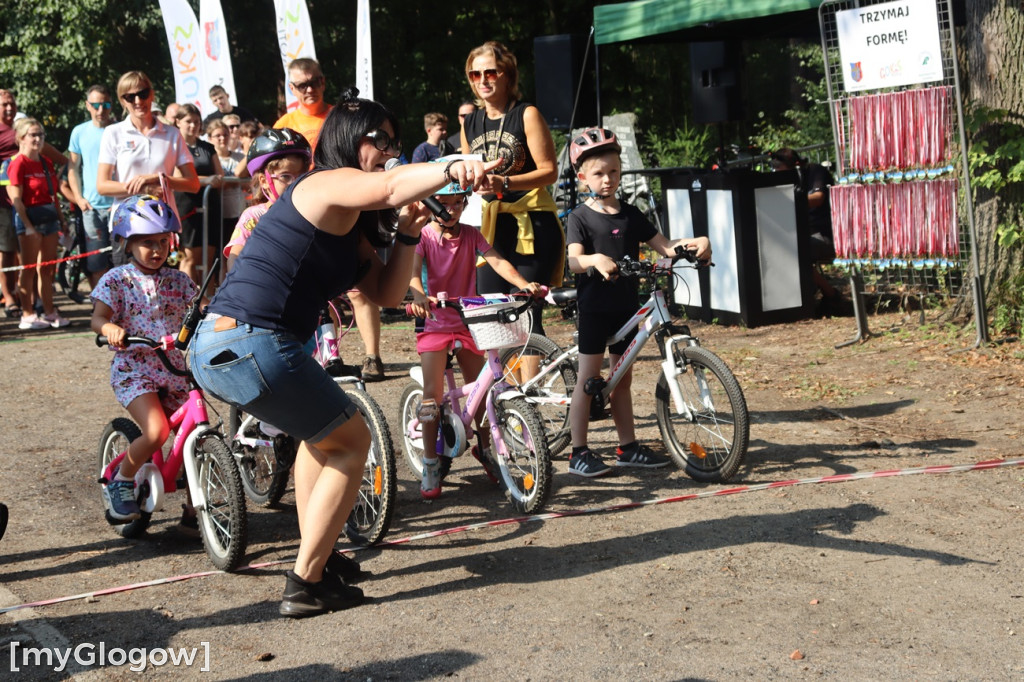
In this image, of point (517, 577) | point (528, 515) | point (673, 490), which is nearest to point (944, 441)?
point (673, 490)

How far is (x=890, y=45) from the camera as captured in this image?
9320 mm

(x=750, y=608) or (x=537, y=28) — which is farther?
(x=537, y=28)

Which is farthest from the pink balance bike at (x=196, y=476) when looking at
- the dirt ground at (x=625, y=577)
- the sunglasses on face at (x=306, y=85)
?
the sunglasses on face at (x=306, y=85)

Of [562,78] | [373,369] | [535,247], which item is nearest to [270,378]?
[535,247]

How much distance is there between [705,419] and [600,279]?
91cm

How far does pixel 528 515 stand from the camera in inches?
228

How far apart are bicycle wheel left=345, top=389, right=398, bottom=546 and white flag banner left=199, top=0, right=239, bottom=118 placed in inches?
436

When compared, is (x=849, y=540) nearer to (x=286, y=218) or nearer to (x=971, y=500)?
(x=971, y=500)

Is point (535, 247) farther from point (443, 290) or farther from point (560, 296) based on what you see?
point (560, 296)

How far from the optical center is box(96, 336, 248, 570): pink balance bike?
16.7ft

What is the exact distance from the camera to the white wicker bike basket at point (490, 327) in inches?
226

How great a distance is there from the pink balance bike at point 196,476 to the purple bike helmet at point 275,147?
925mm

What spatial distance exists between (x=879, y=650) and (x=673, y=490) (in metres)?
2.15

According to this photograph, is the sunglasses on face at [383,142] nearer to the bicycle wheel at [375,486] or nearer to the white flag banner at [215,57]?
the bicycle wheel at [375,486]
